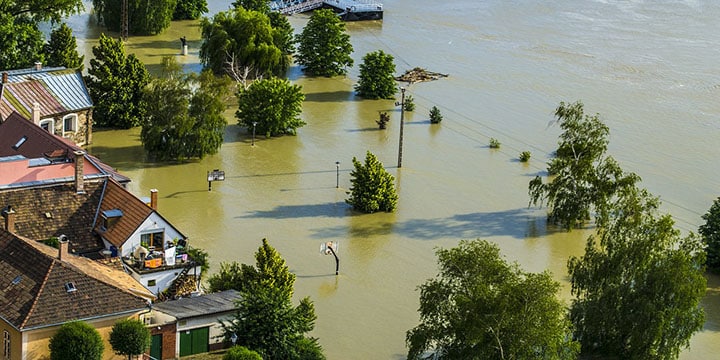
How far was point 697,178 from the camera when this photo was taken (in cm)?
5578

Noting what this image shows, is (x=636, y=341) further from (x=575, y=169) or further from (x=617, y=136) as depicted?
(x=617, y=136)

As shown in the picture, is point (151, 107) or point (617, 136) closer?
point (151, 107)

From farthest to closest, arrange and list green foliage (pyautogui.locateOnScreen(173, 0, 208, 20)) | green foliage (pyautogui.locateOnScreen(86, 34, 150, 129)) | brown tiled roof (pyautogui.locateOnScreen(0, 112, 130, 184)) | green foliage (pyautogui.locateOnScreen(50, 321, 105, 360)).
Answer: green foliage (pyautogui.locateOnScreen(173, 0, 208, 20)), green foliage (pyautogui.locateOnScreen(86, 34, 150, 129)), brown tiled roof (pyautogui.locateOnScreen(0, 112, 130, 184)), green foliage (pyautogui.locateOnScreen(50, 321, 105, 360))

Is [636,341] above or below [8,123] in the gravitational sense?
below

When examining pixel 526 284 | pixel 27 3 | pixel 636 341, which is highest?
pixel 27 3

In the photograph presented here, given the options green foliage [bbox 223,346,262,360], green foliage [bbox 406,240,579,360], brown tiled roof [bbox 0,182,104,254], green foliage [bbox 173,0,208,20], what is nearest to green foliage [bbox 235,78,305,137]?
brown tiled roof [bbox 0,182,104,254]

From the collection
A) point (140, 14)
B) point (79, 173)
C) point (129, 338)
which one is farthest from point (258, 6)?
point (129, 338)

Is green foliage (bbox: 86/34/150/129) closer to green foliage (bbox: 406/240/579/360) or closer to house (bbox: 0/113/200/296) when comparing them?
house (bbox: 0/113/200/296)

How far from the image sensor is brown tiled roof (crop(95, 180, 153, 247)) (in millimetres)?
37688

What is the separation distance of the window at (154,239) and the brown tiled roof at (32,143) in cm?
378

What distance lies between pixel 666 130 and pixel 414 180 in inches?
A: 644

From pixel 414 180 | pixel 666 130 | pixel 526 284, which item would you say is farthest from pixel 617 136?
pixel 526 284

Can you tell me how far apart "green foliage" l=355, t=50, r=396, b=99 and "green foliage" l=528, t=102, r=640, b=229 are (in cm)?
1911

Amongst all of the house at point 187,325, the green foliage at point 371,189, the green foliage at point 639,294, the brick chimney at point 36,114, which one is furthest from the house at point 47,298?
the green foliage at point 371,189
